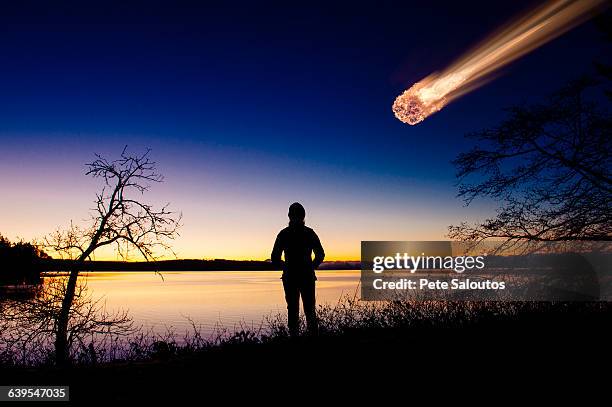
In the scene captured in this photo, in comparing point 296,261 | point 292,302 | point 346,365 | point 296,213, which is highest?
point 296,213

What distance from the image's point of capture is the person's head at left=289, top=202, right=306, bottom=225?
9.12 meters

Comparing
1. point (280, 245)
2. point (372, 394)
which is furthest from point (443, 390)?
point (280, 245)

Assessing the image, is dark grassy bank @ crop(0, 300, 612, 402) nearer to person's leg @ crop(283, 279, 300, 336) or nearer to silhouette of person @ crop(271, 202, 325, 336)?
person's leg @ crop(283, 279, 300, 336)

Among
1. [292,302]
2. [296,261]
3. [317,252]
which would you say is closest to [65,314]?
[292,302]

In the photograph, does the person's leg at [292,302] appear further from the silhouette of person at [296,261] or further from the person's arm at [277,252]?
the person's arm at [277,252]

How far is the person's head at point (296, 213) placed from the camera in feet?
29.9

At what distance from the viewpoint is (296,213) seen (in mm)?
9156

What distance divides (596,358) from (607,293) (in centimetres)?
904

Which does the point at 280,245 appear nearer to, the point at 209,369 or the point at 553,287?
the point at 209,369

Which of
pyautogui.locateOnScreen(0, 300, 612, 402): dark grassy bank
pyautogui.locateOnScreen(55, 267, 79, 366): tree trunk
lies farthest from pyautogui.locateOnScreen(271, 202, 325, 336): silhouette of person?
pyautogui.locateOnScreen(55, 267, 79, 366): tree trunk

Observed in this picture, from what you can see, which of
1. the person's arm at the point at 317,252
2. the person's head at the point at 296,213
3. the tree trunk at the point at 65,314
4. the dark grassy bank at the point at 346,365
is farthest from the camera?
the tree trunk at the point at 65,314

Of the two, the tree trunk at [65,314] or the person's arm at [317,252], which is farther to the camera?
the tree trunk at [65,314]

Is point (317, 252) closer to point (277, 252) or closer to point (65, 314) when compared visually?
point (277, 252)

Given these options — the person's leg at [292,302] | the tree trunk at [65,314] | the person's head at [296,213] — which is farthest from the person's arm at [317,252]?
the tree trunk at [65,314]
